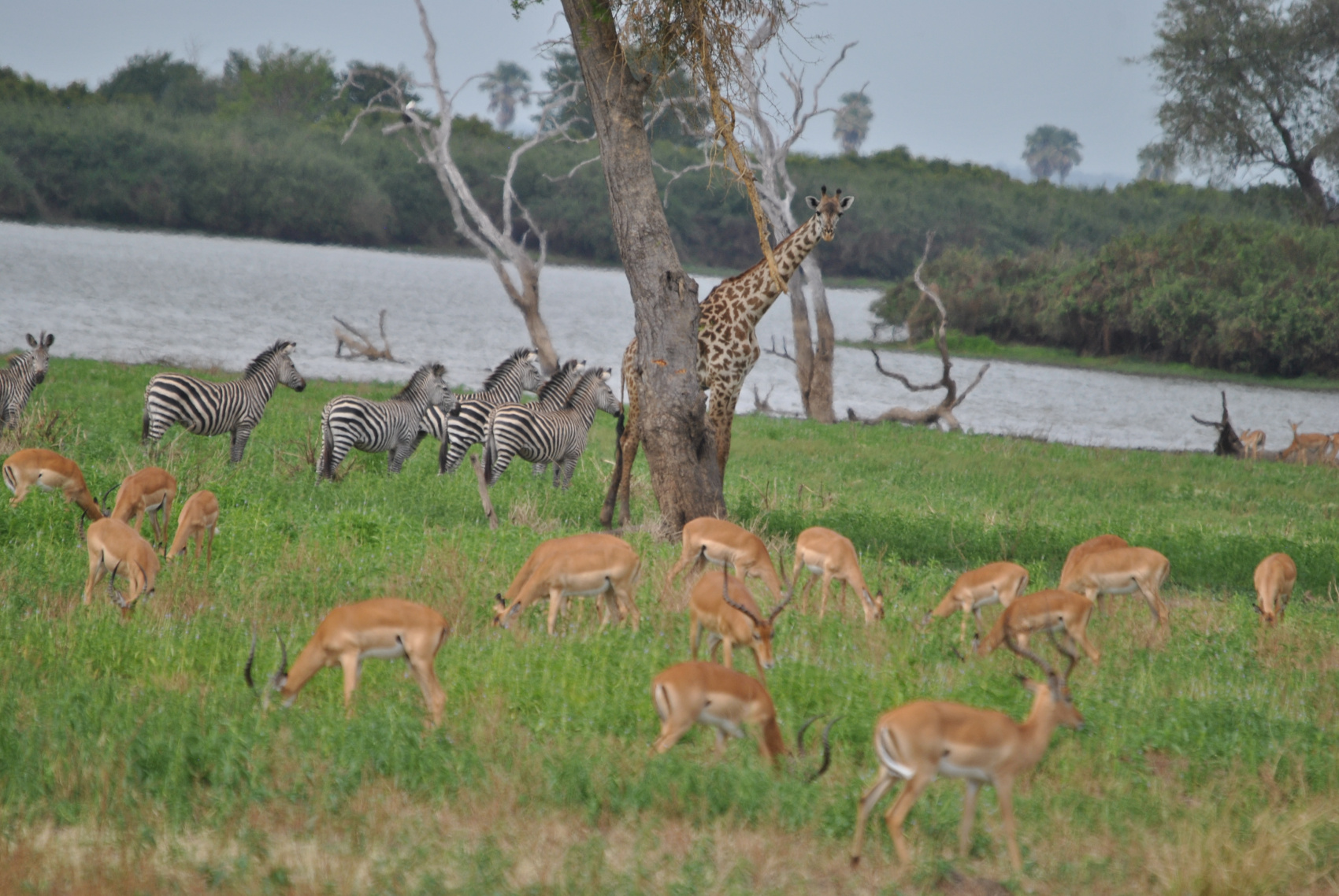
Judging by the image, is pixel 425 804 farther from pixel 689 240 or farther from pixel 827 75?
pixel 689 240

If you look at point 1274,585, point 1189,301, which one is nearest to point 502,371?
point 1274,585

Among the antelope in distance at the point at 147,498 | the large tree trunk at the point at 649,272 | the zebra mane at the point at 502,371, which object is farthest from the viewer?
the zebra mane at the point at 502,371

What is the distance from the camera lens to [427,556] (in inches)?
366

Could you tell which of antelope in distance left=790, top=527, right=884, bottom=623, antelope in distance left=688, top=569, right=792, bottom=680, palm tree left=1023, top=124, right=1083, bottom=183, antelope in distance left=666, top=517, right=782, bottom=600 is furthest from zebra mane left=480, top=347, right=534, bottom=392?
palm tree left=1023, top=124, right=1083, bottom=183

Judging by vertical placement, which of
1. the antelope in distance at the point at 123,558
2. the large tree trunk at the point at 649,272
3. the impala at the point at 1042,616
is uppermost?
the large tree trunk at the point at 649,272

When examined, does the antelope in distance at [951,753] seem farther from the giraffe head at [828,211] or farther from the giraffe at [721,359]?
the giraffe head at [828,211]

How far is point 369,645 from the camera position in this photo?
6.09 meters

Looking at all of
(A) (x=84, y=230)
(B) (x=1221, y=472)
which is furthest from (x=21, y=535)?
(A) (x=84, y=230)

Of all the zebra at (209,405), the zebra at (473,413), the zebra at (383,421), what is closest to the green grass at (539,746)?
the zebra at (383,421)

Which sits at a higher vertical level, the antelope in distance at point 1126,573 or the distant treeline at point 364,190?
the distant treeline at point 364,190

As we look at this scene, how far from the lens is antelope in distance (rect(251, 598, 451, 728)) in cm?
606

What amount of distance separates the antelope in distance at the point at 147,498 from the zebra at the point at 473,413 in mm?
5100

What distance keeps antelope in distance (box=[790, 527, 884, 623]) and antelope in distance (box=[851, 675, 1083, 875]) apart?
3397 mm

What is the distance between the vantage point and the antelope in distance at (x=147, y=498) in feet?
30.7
